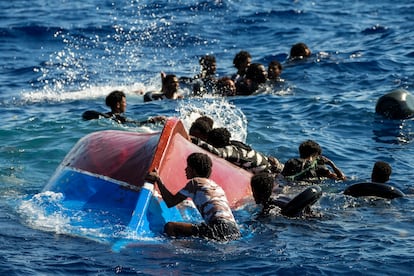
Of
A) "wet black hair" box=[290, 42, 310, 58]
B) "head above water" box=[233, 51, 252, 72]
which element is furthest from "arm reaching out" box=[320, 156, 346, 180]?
"wet black hair" box=[290, 42, 310, 58]

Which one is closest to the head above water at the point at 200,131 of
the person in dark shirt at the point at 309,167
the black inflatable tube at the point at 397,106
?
the person in dark shirt at the point at 309,167

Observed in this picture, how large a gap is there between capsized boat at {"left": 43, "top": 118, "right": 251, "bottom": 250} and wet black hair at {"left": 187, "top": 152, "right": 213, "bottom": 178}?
49cm

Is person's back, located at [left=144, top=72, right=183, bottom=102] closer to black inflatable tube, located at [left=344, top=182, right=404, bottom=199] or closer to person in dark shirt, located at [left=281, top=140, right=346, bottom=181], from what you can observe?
person in dark shirt, located at [left=281, top=140, right=346, bottom=181]

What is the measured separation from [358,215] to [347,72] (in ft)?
30.1

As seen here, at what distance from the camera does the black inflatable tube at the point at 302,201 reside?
9.18 meters

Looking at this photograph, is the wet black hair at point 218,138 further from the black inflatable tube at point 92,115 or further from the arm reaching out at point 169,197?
the black inflatable tube at point 92,115

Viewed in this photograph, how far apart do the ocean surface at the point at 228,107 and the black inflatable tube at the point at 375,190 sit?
0.44ft

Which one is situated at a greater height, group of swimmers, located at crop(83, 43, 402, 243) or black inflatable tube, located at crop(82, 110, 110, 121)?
group of swimmers, located at crop(83, 43, 402, 243)

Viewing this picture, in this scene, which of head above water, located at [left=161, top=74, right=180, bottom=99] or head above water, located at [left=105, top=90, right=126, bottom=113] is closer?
head above water, located at [left=105, top=90, right=126, bottom=113]

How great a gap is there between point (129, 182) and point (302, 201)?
194 cm

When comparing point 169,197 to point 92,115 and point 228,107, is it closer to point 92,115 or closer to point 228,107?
point 92,115

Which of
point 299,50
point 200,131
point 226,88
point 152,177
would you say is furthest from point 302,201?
point 299,50

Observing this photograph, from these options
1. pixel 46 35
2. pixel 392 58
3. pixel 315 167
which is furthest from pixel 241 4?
pixel 315 167

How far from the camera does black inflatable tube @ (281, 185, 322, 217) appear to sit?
30.1 feet
